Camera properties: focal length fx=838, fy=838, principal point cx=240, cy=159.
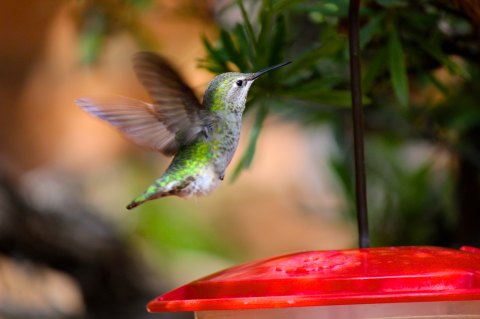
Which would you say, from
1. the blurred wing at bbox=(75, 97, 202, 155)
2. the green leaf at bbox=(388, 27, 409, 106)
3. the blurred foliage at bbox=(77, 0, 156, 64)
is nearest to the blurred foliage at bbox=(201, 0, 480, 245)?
the green leaf at bbox=(388, 27, 409, 106)

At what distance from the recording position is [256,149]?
6.44 feet

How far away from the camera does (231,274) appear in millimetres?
1049

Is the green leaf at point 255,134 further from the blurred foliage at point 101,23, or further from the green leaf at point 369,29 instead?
the blurred foliage at point 101,23

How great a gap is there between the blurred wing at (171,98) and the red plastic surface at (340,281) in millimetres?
338

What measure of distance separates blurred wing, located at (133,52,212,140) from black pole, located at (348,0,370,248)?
0.27 meters

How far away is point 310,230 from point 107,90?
172 centimetres

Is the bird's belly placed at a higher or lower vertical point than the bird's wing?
lower

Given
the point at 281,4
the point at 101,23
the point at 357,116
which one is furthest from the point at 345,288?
the point at 101,23

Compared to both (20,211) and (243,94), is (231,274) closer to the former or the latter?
(243,94)

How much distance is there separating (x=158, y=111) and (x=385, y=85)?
569 millimetres

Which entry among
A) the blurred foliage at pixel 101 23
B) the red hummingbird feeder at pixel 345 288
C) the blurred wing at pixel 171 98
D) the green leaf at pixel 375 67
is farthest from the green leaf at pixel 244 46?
the blurred foliage at pixel 101 23

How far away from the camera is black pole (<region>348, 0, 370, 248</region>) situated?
3.72 ft

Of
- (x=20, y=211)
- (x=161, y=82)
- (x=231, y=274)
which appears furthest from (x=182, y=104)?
(x=20, y=211)

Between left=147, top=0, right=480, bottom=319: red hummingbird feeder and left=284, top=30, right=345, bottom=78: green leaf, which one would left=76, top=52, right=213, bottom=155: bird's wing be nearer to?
left=284, top=30, right=345, bottom=78: green leaf
